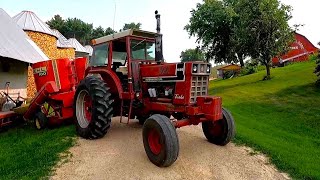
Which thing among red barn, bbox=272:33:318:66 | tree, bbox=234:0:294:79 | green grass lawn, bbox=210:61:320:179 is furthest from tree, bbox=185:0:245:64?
green grass lawn, bbox=210:61:320:179

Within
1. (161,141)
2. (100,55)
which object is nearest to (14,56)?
(100,55)

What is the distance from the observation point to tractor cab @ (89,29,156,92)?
8.27 meters

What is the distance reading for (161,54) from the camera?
846 centimetres

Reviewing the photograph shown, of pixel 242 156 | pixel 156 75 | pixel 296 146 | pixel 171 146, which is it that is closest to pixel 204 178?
pixel 171 146

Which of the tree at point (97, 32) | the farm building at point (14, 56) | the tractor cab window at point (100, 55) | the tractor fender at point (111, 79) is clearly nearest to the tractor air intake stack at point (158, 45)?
the tractor fender at point (111, 79)

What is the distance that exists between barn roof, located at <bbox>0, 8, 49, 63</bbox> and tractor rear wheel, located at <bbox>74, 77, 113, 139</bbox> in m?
6.47

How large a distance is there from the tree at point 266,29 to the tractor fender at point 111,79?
61.8 feet

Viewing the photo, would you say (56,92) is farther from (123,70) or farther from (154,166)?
(154,166)

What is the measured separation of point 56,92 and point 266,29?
19598 millimetres

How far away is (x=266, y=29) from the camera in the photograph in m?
25.1

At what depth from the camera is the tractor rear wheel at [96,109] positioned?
7934 millimetres

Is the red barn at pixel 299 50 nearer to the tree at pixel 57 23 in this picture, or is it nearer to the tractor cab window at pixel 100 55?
the tractor cab window at pixel 100 55

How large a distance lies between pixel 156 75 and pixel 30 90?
19.0 metres

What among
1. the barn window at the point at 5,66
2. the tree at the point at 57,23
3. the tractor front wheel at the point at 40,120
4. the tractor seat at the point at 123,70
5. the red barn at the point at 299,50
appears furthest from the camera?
the tree at the point at 57,23
